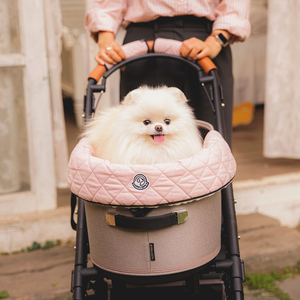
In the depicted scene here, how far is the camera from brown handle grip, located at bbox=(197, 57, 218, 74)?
1.10 m

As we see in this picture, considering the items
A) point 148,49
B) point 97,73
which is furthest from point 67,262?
point 148,49

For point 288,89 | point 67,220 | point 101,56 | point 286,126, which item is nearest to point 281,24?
point 288,89

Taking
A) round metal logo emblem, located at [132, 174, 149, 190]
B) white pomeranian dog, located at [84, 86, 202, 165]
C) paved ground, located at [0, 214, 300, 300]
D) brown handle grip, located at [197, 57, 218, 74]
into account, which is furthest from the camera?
paved ground, located at [0, 214, 300, 300]

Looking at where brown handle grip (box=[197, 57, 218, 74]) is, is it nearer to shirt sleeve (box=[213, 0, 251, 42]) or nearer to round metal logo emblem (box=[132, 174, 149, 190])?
shirt sleeve (box=[213, 0, 251, 42])

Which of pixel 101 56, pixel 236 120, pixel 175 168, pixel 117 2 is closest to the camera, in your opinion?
pixel 175 168

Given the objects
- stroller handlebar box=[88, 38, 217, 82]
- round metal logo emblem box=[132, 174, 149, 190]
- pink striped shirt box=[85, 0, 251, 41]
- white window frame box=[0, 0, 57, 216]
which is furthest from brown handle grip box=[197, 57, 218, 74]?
white window frame box=[0, 0, 57, 216]

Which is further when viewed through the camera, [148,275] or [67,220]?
[67,220]

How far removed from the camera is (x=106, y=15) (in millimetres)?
1251

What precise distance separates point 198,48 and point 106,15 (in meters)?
0.38

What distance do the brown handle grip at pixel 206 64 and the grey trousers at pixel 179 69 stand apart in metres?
0.16

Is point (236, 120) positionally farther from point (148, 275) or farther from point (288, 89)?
point (148, 275)

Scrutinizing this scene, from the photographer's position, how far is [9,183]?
168cm

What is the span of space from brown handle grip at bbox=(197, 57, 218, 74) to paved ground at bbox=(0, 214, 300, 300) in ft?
2.93

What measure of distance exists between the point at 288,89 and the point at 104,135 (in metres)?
1.44
